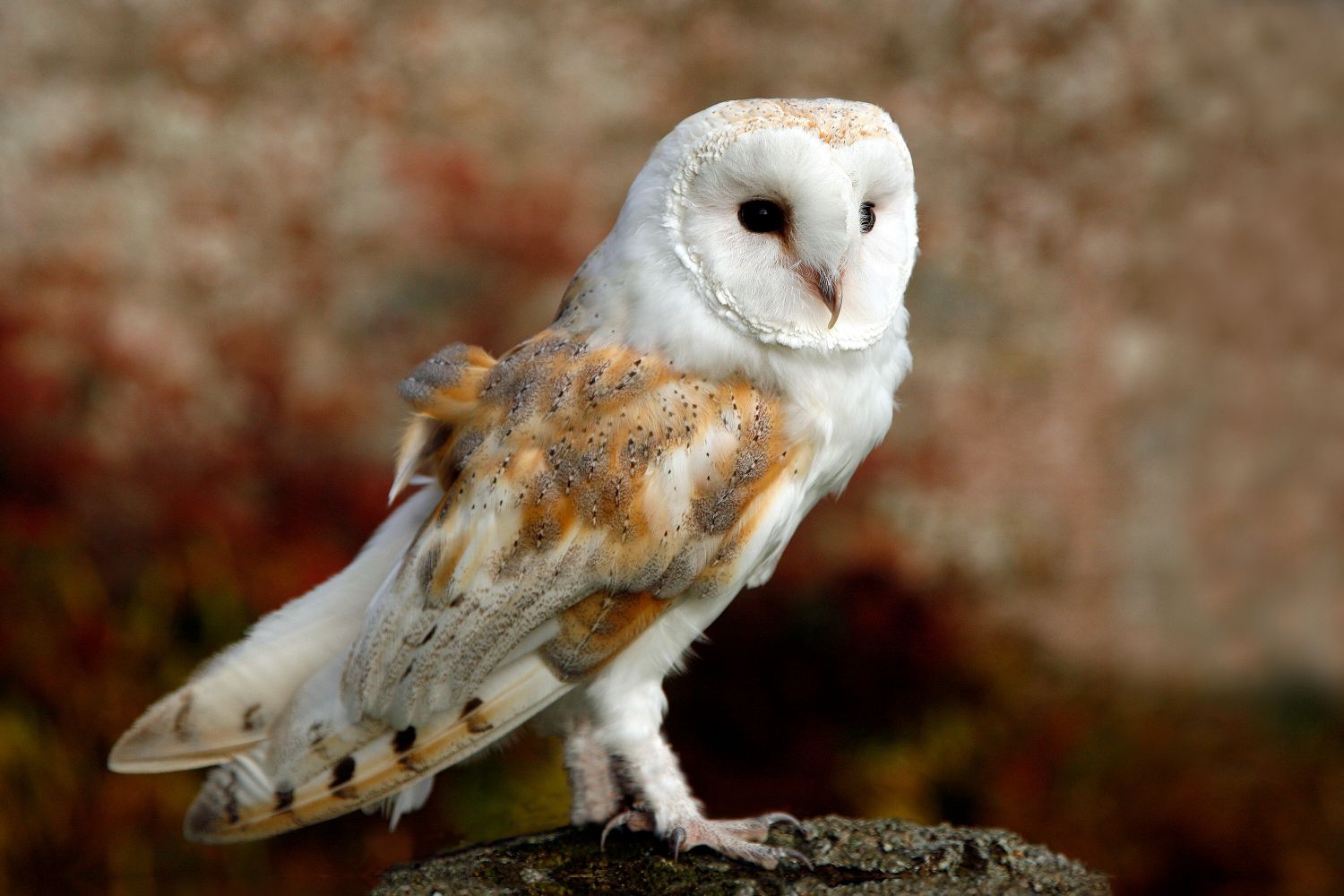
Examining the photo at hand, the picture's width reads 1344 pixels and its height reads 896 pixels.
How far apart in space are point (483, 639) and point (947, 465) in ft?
6.36

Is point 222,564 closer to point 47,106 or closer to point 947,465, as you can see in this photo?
point 47,106

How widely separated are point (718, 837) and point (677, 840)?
49 millimetres

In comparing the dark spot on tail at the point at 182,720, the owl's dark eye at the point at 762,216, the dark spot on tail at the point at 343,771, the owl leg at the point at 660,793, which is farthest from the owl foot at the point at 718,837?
the owl's dark eye at the point at 762,216

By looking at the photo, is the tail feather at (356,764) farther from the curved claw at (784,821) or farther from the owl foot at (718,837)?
the curved claw at (784,821)

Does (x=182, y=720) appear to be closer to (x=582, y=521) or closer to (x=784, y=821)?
(x=582, y=521)

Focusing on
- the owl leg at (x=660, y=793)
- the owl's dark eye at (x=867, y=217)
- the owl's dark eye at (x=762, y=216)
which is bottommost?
the owl leg at (x=660, y=793)

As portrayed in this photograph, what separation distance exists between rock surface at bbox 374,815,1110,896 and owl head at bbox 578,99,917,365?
2.00ft

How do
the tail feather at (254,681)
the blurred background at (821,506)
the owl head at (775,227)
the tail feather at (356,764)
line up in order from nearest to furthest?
the owl head at (775,227) → the tail feather at (356,764) → the tail feather at (254,681) → the blurred background at (821,506)

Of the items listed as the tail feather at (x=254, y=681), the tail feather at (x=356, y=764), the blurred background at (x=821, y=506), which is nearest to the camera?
the tail feather at (x=356, y=764)

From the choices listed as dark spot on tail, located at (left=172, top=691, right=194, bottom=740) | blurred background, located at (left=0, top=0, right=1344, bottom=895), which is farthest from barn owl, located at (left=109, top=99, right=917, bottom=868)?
blurred background, located at (left=0, top=0, right=1344, bottom=895)

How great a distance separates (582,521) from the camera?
4.23 feet

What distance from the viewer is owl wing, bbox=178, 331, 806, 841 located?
1.28 m

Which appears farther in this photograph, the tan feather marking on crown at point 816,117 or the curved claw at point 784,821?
the curved claw at point 784,821

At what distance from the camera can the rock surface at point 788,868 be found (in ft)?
4.37
